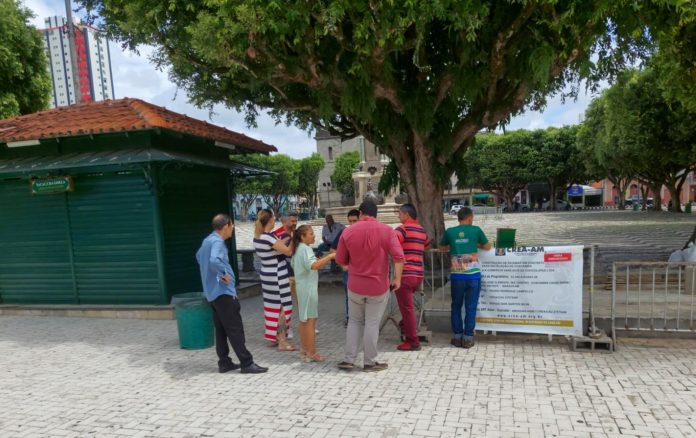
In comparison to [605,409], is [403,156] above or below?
above

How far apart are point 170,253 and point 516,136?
45.1m

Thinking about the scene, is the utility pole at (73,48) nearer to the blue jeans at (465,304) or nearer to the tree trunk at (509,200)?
the blue jeans at (465,304)

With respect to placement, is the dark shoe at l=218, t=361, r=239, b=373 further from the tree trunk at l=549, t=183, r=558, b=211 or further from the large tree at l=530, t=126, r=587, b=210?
the tree trunk at l=549, t=183, r=558, b=211

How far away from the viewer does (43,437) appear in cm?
386

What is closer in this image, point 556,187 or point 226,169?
point 226,169

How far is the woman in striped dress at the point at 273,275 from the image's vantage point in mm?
5727

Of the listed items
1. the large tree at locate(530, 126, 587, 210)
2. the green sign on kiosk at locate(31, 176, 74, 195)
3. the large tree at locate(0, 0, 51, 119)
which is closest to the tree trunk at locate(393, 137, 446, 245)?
the green sign on kiosk at locate(31, 176, 74, 195)

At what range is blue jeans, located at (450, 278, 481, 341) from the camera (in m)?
5.62

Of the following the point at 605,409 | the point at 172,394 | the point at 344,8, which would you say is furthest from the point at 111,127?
the point at 605,409

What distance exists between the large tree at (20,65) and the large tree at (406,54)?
7.14 metres

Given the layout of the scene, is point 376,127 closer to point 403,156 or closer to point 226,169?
point 403,156

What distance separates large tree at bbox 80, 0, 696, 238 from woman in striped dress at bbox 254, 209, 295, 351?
291 cm

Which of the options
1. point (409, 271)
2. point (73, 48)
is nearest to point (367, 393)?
point (409, 271)

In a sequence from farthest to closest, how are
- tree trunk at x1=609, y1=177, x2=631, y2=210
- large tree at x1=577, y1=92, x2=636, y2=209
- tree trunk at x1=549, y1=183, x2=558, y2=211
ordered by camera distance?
tree trunk at x1=549, y1=183, x2=558, y2=211, tree trunk at x1=609, y1=177, x2=631, y2=210, large tree at x1=577, y1=92, x2=636, y2=209
